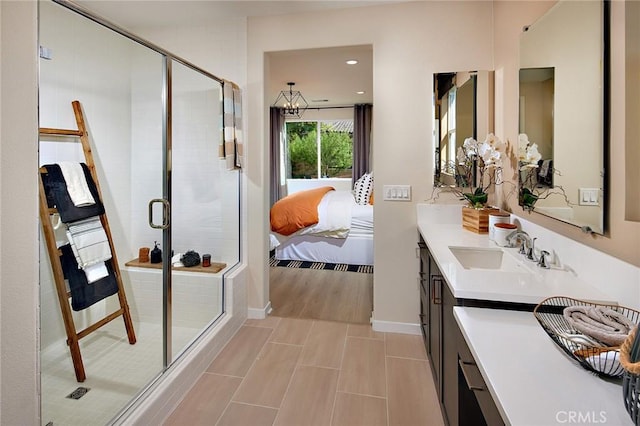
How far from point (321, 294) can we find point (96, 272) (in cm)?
203

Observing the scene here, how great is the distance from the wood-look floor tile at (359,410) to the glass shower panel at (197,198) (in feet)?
3.94

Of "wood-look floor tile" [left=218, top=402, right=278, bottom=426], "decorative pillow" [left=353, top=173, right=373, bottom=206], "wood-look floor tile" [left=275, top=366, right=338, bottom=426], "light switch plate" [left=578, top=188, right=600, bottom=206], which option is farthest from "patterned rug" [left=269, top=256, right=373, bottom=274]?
"light switch plate" [left=578, top=188, right=600, bottom=206]

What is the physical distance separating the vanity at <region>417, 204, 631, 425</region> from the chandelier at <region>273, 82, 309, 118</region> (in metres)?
4.19

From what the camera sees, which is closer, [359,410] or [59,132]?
[359,410]

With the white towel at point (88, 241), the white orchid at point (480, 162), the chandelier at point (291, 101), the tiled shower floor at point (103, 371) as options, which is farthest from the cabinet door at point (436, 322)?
the chandelier at point (291, 101)

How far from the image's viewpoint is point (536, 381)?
0.77 meters

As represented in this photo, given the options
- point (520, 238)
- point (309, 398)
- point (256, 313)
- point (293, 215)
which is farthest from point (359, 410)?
point (293, 215)

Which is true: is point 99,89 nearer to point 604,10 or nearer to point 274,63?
point 274,63

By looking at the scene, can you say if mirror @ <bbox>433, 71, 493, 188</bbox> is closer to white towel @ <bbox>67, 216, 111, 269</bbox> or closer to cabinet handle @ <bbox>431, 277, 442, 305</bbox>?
cabinet handle @ <bbox>431, 277, 442, 305</bbox>

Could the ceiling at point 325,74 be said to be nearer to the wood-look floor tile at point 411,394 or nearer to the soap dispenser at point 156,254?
the soap dispenser at point 156,254

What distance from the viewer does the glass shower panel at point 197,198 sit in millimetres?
2668

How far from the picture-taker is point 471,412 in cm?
121

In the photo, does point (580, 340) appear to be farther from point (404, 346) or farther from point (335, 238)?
point (335, 238)

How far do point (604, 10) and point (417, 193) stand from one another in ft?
5.16
